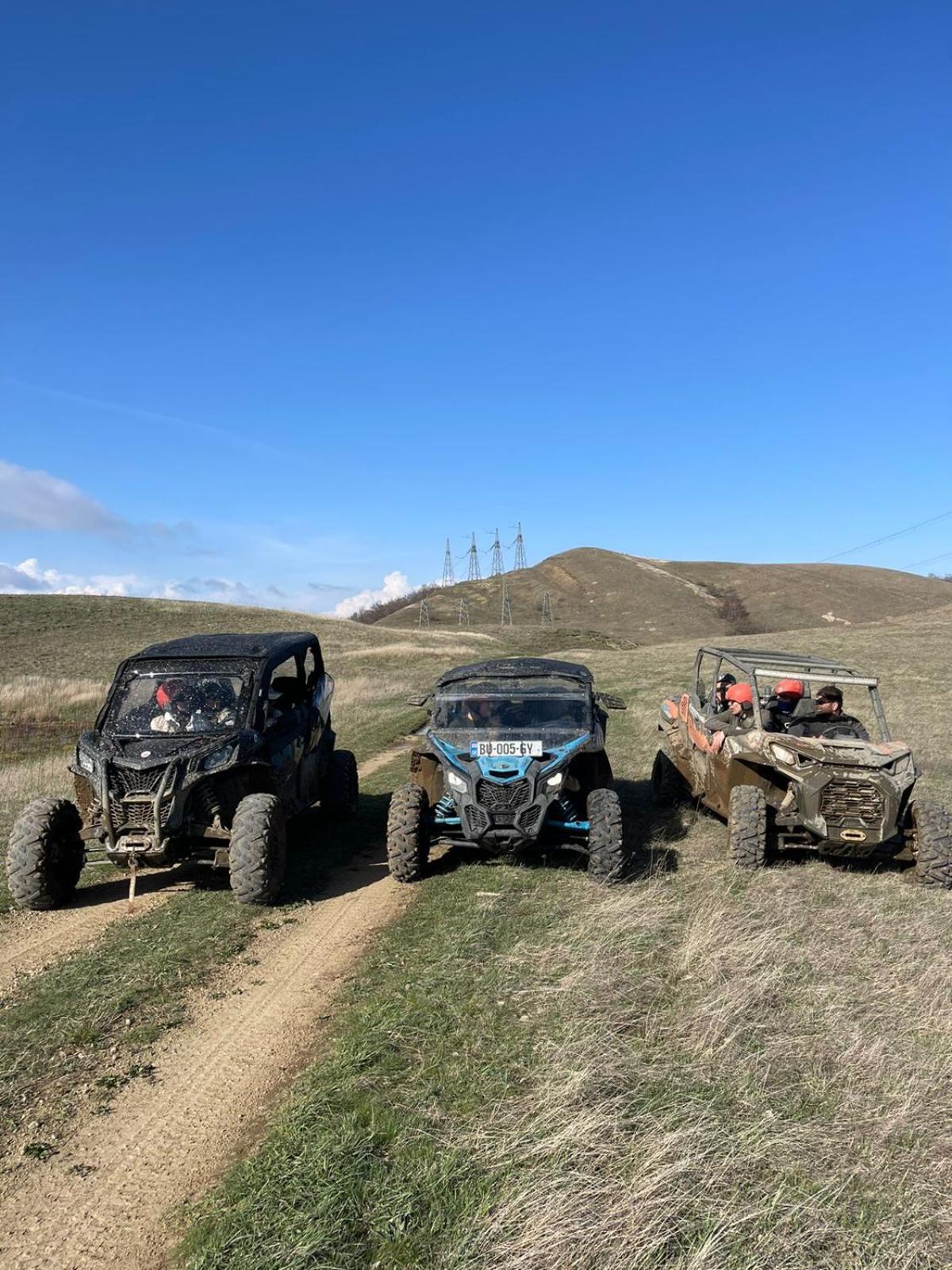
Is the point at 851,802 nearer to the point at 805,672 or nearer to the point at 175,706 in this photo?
the point at 805,672

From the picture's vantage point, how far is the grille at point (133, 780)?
23.6 feet

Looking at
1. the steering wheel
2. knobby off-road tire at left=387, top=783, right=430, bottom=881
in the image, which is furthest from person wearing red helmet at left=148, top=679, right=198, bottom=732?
the steering wheel

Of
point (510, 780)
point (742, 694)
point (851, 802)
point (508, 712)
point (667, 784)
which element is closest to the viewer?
point (510, 780)

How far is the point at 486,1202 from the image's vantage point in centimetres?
319

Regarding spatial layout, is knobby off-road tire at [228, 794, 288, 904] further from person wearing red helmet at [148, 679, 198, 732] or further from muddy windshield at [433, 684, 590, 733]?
muddy windshield at [433, 684, 590, 733]

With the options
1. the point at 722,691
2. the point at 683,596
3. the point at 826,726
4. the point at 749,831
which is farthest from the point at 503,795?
the point at 683,596

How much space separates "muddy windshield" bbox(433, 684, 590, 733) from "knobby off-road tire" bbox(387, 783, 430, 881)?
93 cm

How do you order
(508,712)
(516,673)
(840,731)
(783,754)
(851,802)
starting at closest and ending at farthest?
(851,802)
(783,754)
(508,712)
(840,731)
(516,673)

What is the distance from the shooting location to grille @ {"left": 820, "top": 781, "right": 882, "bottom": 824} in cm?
758

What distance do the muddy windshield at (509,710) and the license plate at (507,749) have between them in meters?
0.56

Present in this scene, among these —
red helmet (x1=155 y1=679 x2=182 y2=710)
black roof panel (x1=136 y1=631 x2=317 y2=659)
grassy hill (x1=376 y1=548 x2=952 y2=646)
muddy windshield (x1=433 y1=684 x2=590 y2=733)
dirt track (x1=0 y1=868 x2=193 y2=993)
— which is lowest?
dirt track (x1=0 y1=868 x2=193 y2=993)

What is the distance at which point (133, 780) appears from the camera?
724 centimetres

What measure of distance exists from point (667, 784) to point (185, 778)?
6184mm

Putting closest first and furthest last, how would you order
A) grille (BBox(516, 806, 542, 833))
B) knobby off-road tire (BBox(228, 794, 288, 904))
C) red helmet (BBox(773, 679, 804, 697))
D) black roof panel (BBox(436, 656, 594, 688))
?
knobby off-road tire (BBox(228, 794, 288, 904)) < grille (BBox(516, 806, 542, 833)) < black roof panel (BBox(436, 656, 594, 688)) < red helmet (BBox(773, 679, 804, 697))
